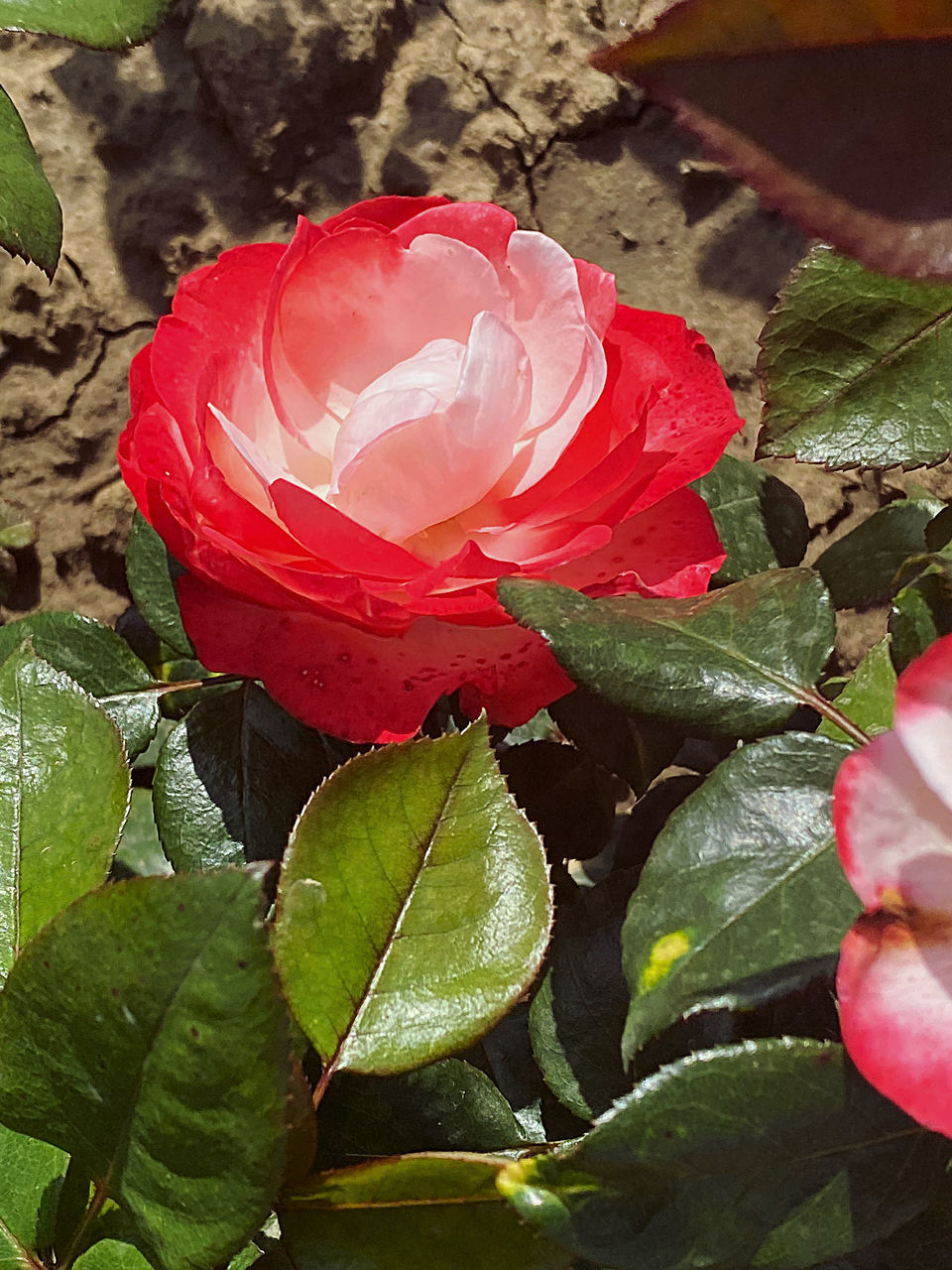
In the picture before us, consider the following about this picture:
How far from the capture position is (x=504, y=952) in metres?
0.48

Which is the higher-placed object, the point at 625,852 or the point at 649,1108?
the point at 649,1108

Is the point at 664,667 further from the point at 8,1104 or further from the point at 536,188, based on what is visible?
the point at 536,188

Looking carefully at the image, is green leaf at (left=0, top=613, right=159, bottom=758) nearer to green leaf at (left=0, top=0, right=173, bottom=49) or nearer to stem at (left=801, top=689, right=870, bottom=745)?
green leaf at (left=0, top=0, right=173, bottom=49)

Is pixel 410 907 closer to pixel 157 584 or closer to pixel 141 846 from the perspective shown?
pixel 157 584

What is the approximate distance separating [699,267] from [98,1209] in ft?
4.85

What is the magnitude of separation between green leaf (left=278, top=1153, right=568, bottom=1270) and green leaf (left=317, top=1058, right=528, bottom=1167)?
0.14m

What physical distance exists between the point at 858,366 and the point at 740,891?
0.28 m

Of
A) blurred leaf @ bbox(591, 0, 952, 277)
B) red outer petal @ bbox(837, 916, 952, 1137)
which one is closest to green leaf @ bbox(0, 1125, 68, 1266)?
red outer petal @ bbox(837, 916, 952, 1137)

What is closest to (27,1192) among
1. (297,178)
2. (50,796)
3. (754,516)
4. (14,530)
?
(50,796)

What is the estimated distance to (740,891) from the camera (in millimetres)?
437

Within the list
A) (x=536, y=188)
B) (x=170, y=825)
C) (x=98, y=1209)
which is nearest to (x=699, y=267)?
(x=536, y=188)

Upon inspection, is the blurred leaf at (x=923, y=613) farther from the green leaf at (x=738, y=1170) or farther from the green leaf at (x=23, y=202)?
the green leaf at (x=23, y=202)

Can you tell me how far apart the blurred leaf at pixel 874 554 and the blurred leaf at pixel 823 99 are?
563mm

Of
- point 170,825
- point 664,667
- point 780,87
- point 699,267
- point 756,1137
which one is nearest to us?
point 780,87
